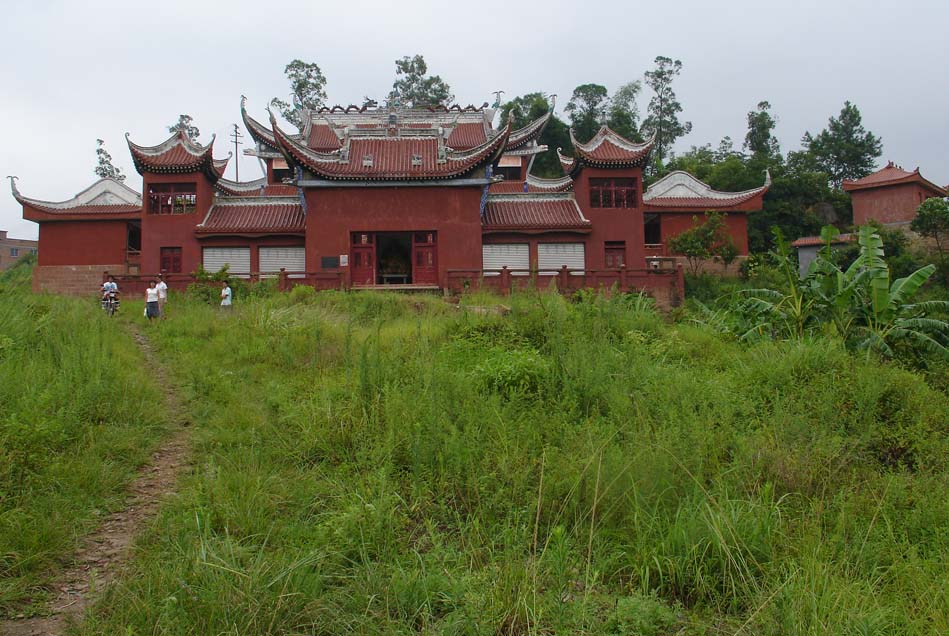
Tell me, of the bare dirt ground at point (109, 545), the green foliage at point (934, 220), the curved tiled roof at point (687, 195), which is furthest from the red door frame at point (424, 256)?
the green foliage at point (934, 220)

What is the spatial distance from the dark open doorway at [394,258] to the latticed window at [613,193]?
23.5 feet

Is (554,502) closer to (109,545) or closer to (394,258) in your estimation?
(109,545)

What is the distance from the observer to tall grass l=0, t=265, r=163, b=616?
4707mm

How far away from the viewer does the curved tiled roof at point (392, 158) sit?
2119 cm

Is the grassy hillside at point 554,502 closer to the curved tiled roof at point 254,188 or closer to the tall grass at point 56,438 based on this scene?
the tall grass at point 56,438

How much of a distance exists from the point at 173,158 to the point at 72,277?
682 cm

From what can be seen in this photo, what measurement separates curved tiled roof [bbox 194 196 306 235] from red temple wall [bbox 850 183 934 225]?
27.2 meters

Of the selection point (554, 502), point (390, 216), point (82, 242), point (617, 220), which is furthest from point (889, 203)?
point (82, 242)

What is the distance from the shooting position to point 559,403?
746cm

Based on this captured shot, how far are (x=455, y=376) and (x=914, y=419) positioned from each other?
5.19 metres

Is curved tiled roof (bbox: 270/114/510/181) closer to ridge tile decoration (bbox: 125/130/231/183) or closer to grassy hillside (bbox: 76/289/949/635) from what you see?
ridge tile decoration (bbox: 125/130/231/183)

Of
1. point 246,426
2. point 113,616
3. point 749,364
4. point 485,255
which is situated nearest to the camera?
point 113,616

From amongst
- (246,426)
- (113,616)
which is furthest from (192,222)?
(113,616)

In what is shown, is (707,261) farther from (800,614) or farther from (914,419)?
(800,614)
